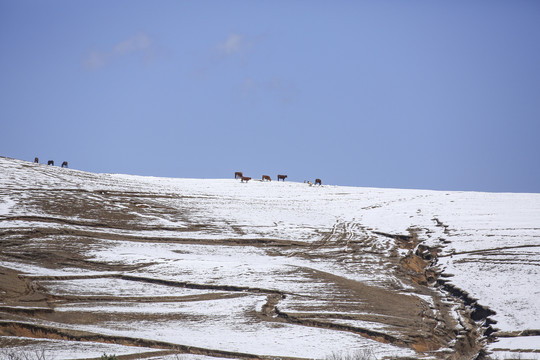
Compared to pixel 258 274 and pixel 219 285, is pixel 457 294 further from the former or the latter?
pixel 219 285

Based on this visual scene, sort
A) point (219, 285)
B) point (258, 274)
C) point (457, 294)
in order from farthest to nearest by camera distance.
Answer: point (258, 274), point (219, 285), point (457, 294)

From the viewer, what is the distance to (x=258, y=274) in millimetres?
19828

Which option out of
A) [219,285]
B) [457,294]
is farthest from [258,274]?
[457,294]

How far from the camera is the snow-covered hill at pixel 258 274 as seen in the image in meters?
13.9

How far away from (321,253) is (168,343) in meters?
11.0

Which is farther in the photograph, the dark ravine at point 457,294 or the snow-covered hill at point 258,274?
the dark ravine at point 457,294

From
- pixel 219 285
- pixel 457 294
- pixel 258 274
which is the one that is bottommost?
pixel 219 285

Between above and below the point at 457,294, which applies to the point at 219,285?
below

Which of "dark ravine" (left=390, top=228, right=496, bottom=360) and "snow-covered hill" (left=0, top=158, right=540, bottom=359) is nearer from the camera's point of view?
"snow-covered hill" (left=0, top=158, right=540, bottom=359)

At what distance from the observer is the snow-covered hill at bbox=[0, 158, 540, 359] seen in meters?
13.9

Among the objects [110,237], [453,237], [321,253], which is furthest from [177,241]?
[453,237]

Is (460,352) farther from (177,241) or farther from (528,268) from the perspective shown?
(177,241)

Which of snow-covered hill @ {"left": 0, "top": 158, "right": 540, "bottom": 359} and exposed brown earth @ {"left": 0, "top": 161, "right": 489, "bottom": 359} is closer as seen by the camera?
snow-covered hill @ {"left": 0, "top": 158, "right": 540, "bottom": 359}

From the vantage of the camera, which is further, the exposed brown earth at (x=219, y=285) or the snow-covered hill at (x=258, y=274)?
the exposed brown earth at (x=219, y=285)
